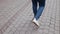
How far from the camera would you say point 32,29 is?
15.1ft

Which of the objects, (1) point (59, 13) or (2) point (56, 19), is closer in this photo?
(2) point (56, 19)

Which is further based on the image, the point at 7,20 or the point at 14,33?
the point at 7,20

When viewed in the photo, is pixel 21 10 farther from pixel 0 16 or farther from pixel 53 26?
pixel 53 26

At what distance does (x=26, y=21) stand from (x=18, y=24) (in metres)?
0.35

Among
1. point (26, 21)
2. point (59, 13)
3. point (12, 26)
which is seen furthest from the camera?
point (59, 13)

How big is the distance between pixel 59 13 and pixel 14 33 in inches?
87.9

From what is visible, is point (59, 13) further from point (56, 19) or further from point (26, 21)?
point (26, 21)

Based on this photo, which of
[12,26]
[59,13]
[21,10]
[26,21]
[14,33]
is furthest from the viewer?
[21,10]

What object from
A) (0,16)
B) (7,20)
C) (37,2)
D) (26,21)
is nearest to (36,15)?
(37,2)

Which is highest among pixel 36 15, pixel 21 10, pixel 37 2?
pixel 37 2

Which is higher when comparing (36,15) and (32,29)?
(36,15)

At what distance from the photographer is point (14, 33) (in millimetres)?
4438

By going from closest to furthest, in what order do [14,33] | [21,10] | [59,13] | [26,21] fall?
[14,33]
[26,21]
[59,13]
[21,10]

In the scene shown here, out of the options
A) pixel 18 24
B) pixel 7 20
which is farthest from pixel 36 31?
pixel 7 20
